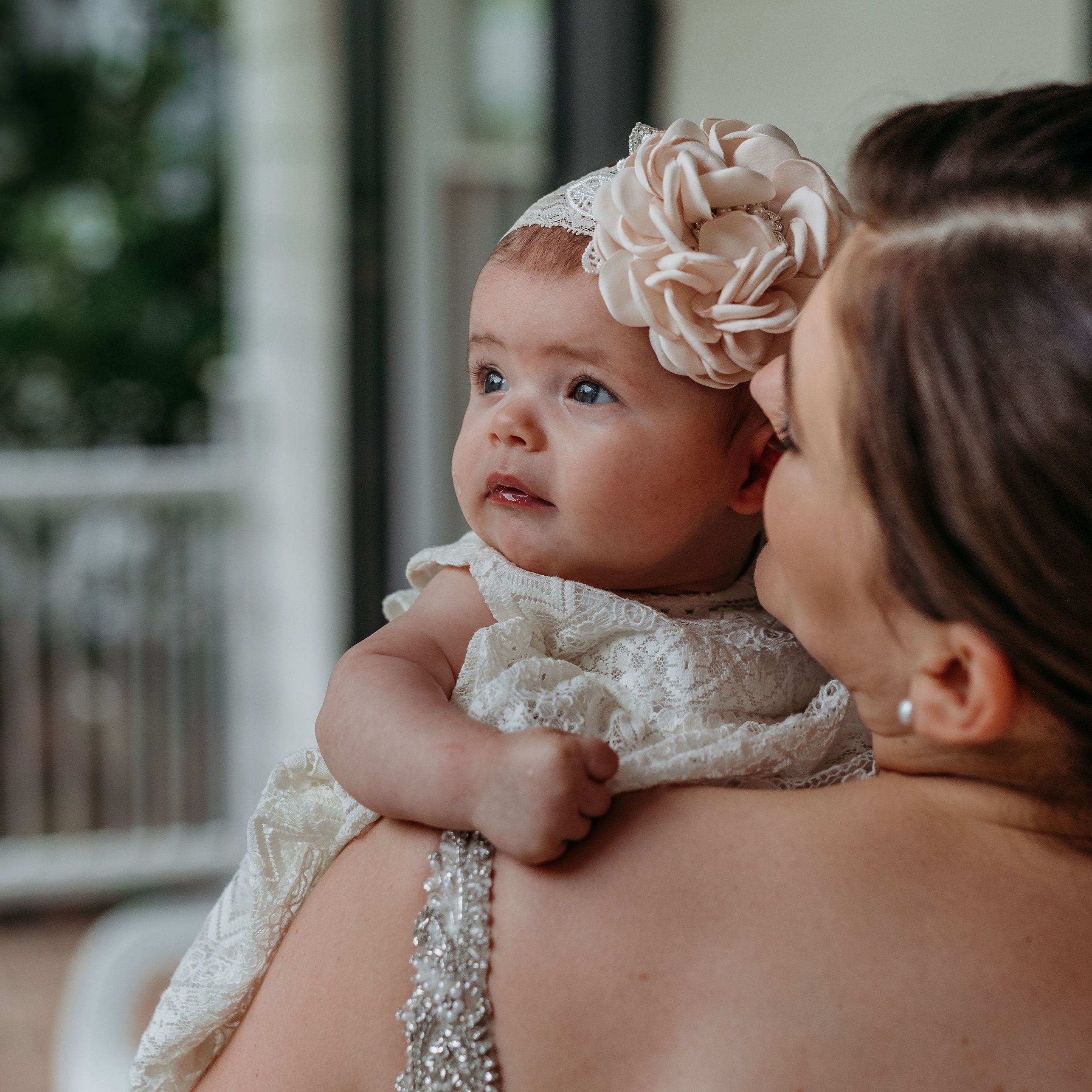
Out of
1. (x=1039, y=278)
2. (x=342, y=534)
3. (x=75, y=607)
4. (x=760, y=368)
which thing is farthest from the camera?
(x=75, y=607)

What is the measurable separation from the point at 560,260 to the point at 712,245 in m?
0.12

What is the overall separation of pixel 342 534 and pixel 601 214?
334 centimetres

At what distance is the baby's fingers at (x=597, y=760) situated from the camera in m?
0.74

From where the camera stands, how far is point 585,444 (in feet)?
3.00

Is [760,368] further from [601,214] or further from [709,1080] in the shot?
[709,1080]

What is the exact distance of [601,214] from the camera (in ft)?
2.93

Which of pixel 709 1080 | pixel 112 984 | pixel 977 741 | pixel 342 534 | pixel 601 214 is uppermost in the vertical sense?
pixel 601 214

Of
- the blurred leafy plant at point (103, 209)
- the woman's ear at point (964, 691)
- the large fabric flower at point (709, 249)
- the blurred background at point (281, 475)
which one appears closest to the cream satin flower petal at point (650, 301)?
the large fabric flower at point (709, 249)

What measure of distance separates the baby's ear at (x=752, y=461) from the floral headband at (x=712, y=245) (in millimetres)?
55

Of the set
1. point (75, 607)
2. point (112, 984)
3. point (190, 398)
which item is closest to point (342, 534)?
point (75, 607)

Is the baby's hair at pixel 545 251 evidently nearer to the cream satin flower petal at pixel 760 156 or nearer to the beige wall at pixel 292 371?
the cream satin flower petal at pixel 760 156

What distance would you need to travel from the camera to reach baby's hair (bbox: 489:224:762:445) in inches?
36.5

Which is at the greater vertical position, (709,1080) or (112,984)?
(709,1080)

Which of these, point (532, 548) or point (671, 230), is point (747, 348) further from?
point (532, 548)
